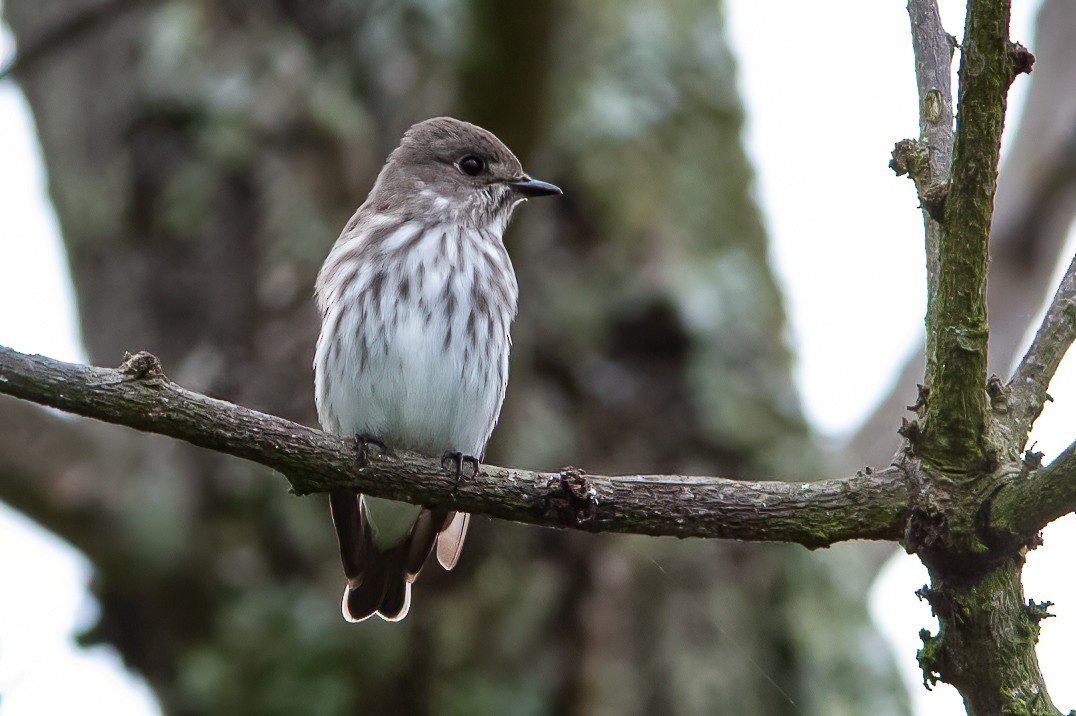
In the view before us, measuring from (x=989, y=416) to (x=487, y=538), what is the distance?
133 inches

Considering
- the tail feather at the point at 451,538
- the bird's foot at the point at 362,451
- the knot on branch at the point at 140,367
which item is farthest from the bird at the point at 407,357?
the knot on branch at the point at 140,367

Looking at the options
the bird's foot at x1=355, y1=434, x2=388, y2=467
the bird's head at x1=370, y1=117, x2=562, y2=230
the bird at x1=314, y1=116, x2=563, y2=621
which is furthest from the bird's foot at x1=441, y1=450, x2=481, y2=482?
the bird's head at x1=370, y1=117, x2=562, y2=230

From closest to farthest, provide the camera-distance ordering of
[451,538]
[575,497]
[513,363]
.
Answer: [575,497]
[451,538]
[513,363]

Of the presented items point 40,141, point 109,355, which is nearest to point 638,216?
point 109,355

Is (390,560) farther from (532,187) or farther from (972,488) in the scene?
(972,488)

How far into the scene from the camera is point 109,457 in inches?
193

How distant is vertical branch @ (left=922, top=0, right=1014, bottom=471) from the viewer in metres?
2.21

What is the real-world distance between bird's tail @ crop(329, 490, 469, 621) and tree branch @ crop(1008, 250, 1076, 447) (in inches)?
81.8

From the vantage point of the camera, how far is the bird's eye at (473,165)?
4.80 meters

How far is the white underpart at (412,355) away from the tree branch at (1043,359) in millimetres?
1850

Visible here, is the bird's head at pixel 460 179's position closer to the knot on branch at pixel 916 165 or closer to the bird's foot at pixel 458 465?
the bird's foot at pixel 458 465

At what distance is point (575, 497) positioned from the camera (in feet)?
8.70

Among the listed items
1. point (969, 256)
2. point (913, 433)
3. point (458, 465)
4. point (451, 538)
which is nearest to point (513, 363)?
point (451, 538)

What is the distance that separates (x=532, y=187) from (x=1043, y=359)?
2486 mm
